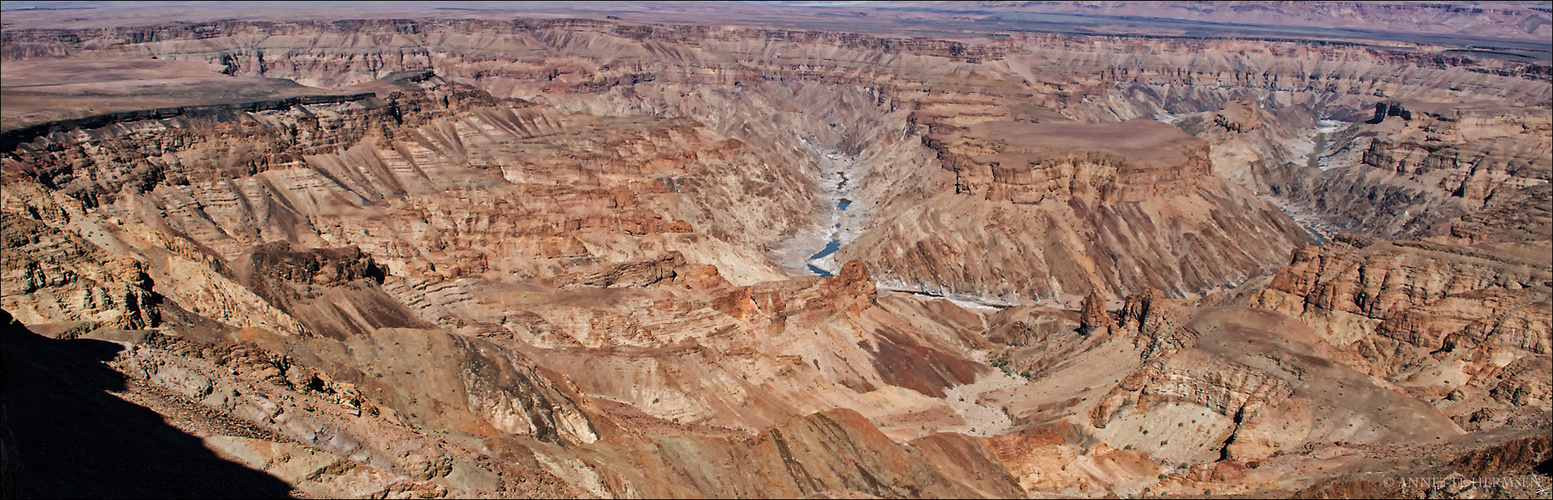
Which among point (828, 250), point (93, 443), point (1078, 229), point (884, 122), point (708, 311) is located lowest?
point (828, 250)

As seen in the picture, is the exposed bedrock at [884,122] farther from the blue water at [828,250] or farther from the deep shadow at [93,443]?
the deep shadow at [93,443]

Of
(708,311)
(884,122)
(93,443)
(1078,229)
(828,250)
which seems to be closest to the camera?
(93,443)

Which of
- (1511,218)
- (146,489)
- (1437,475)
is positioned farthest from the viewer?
(1511,218)

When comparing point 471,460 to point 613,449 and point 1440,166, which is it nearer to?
point 613,449

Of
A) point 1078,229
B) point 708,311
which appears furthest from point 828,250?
point 708,311

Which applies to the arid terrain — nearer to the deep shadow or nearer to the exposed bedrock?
the deep shadow

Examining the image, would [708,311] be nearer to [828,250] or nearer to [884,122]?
[828,250]

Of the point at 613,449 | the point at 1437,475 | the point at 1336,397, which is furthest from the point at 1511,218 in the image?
the point at 613,449

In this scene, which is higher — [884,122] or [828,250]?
[884,122]
